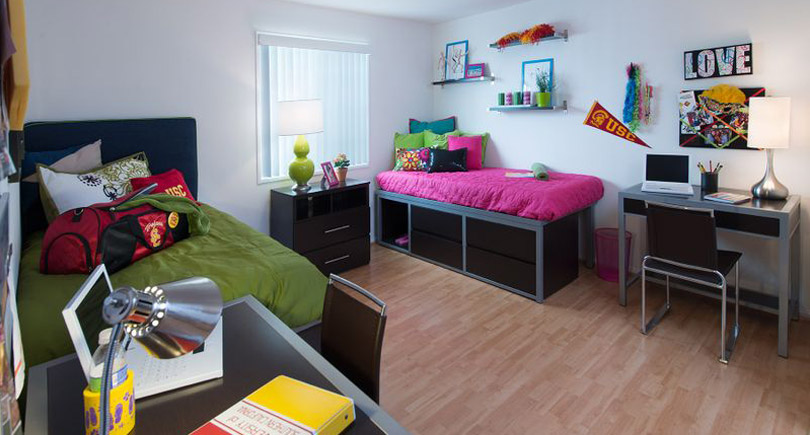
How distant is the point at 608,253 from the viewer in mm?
3803

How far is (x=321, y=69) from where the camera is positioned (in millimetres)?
4273

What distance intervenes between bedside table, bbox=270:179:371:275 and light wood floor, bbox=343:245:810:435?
2.33 ft

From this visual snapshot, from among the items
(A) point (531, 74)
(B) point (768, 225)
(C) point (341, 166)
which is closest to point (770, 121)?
(B) point (768, 225)

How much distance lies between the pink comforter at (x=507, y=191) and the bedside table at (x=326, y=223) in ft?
1.78

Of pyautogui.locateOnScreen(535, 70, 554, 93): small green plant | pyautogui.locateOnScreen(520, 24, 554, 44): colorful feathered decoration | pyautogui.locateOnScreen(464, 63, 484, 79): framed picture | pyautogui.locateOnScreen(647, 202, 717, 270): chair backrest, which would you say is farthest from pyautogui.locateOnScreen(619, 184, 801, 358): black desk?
pyautogui.locateOnScreen(464, 63, 484, 79): framed picture

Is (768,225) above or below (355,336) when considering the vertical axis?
above

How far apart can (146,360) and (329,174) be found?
9.92ft

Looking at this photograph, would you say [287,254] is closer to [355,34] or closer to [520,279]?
[520,279]

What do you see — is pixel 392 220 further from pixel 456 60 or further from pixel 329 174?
pixel 456 60

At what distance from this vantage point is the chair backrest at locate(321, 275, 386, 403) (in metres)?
1.35

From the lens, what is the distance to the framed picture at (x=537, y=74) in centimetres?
419

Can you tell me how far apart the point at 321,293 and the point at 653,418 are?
1.61m

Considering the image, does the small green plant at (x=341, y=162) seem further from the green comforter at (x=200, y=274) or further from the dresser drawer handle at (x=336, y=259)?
the green comforter at (x=200, y=274)

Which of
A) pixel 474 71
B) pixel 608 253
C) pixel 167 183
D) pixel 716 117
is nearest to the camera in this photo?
pixel 167 183
